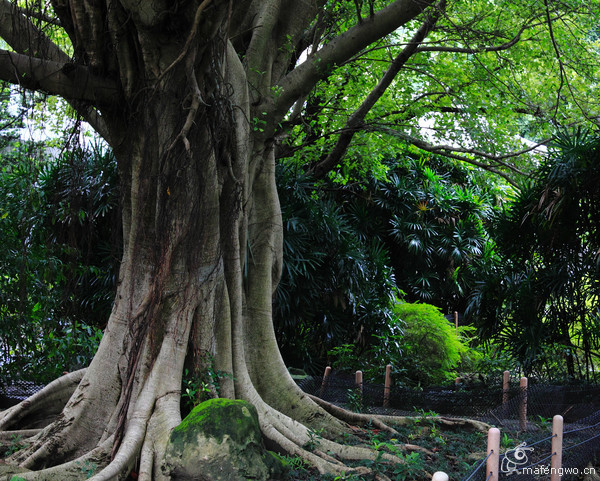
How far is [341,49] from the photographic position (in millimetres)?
7020

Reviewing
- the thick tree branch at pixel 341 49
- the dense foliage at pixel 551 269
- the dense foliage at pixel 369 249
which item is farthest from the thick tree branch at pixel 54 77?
the dense foliage at pixel 551 269

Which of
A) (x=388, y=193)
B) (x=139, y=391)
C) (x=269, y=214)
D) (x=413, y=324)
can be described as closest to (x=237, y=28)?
(x=269, y=214)

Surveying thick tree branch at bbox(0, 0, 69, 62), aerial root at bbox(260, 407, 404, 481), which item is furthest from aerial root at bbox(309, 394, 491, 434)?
thick tree branch at bbox(0, 0, 69, 62)

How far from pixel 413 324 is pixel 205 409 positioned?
26.6ft

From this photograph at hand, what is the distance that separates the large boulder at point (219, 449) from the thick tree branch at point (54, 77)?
2.97 m

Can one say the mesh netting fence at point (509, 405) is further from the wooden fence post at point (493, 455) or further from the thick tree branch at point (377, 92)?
the thick tree branch at point (377, 92)

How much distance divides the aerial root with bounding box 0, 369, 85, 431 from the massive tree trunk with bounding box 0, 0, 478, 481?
0.6 inches

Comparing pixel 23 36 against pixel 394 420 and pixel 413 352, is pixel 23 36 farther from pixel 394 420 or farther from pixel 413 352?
pixel 413 352

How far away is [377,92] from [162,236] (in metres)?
4.88

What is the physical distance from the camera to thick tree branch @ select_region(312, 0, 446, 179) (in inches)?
316

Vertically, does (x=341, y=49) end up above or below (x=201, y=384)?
above

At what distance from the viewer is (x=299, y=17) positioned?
7.38 meters

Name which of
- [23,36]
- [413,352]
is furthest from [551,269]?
[23,36]

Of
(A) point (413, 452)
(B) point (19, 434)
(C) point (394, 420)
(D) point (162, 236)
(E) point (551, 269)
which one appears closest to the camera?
(D) point (162, 236)
